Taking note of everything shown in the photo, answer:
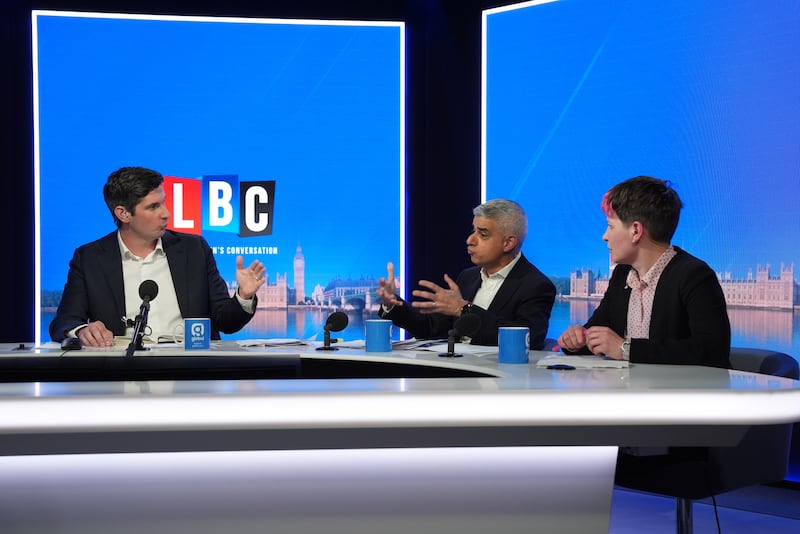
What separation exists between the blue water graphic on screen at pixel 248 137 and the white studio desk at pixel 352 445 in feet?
10.7

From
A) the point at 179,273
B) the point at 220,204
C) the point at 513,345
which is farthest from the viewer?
the point at 220,204

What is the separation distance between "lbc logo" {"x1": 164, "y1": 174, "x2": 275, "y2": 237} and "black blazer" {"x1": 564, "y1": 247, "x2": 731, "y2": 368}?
2878mm

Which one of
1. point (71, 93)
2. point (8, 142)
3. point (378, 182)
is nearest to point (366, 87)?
point (378, 182)

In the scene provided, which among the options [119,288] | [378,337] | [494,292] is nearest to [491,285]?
[494,292]

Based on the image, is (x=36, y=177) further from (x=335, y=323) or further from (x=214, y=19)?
(x=335, y=323)

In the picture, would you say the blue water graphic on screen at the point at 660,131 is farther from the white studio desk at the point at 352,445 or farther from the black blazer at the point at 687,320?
the white studio desk at the point at 352,445

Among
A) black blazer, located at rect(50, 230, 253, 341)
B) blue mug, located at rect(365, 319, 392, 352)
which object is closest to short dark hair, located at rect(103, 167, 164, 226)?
black blazer, located at rect(50, 230, 253, 341)

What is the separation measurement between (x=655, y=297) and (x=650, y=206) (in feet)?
0.94

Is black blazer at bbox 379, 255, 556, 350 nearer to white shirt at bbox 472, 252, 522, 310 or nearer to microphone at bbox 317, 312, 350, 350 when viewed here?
white shirt at bbox 472, 252, 522, 310

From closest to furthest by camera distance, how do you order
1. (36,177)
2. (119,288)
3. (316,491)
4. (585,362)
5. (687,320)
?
1. (316,491)
2. (585,362)
3. (687,320)
4. (119,288)
5. (36,177)

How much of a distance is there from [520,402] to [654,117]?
307 cm

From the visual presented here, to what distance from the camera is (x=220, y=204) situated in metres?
4.99

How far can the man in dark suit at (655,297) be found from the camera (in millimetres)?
2346

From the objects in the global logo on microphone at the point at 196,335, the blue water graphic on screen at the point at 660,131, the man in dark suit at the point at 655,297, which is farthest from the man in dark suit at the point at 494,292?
the blue water graphic on screen at the point at 660,131
